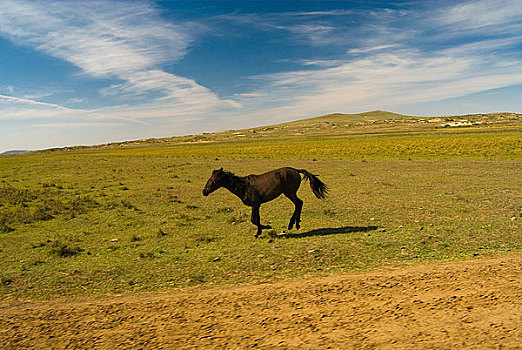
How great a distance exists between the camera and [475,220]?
11969 mm

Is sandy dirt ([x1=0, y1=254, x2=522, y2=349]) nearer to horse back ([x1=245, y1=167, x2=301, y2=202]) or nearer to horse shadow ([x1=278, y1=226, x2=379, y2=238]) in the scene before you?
horse shadow ([x1=278, y1=226, x2=379, y2=238])

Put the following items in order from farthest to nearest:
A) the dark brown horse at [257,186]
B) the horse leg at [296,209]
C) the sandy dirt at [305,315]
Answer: the horse leg at [296,209], the dark brown horse at [257,186], the sandy dirt at [305,315]

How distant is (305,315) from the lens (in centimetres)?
584

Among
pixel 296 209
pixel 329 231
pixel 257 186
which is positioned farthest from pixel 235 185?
pixel 329 231

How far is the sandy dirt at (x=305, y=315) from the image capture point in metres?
5.06

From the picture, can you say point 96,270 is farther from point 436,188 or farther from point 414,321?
point 436,188

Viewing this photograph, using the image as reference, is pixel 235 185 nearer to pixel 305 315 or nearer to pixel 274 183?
pixel 274 183

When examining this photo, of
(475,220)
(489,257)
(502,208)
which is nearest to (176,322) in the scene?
(489,257)

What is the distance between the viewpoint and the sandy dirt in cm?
506

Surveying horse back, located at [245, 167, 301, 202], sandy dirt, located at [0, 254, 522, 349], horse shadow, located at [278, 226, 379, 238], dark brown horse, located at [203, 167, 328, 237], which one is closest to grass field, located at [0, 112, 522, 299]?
horse shadow, located at [278, 226, 379, 238]

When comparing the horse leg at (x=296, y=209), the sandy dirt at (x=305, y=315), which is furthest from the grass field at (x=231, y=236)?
the sandy dirt at (x=305, y=315)

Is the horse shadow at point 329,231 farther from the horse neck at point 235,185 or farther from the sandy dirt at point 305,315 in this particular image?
the sandy dirt at point 305,315

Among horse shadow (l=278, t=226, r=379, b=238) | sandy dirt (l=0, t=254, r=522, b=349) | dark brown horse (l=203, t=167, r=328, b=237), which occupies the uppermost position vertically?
dark brown horse (l=203, t=167, r=328, b=237)

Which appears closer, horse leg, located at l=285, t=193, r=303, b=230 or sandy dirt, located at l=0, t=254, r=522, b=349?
sandy dirt, located at l=0, t=254, r=522, b=349
